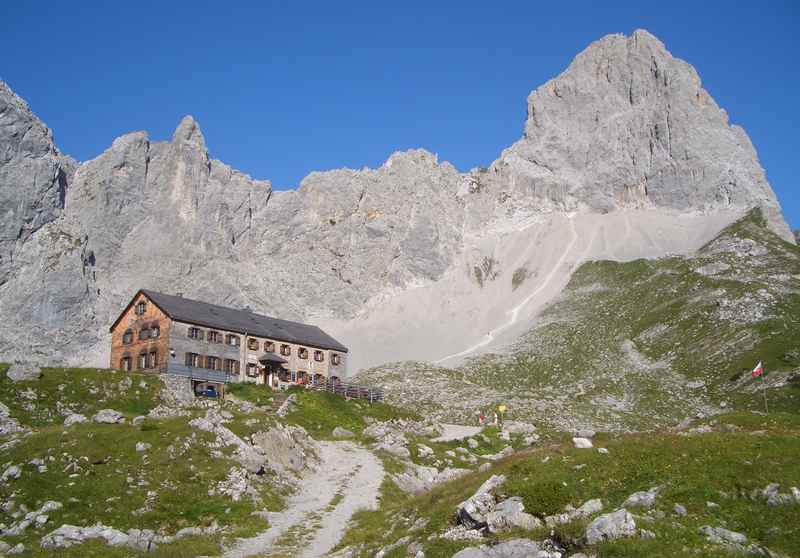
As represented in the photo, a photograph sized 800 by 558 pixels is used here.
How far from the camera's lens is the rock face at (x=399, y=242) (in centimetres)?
16588

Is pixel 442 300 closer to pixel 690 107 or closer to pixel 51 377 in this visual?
pixel 690 107

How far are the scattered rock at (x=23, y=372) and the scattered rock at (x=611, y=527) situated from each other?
160 ft

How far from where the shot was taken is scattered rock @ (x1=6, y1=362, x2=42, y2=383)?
5488 cm

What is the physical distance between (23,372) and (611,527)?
50.1m

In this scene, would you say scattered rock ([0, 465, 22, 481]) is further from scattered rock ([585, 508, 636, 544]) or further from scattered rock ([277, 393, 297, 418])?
scattered rock ([277, 393, 297, 418])

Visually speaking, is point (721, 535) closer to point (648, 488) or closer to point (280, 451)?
point (648, 488)

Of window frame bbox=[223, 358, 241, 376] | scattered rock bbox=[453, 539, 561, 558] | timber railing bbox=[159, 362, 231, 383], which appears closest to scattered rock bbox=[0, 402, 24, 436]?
timber railing bbox=[159, 362, 231, 383]

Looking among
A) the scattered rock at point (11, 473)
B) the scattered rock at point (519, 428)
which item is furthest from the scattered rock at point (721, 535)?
the scattered rock at point (519, 428)

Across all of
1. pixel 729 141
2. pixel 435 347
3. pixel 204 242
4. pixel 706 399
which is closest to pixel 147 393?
pixel 706 399

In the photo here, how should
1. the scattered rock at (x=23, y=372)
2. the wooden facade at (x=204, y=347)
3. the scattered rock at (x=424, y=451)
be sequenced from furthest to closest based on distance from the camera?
the wooden facade at (x=204, y=347) < the scattered rock at (x=23, y=372) < the scattered rock at (x=424, y=451)

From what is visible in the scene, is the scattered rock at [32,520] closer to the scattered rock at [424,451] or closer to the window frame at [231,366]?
the scattered rock at [424,451]

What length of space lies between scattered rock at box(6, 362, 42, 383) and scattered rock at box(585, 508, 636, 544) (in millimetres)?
48861

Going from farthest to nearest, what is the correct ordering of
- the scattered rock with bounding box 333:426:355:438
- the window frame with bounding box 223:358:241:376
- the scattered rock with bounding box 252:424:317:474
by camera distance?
1. the window frame with bounding box 223:358:241:376
2. the scattered rock with bounding box 333:426:355:438
3. the scattered rock with bounding box 252:424:317:474

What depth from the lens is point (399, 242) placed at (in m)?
188
